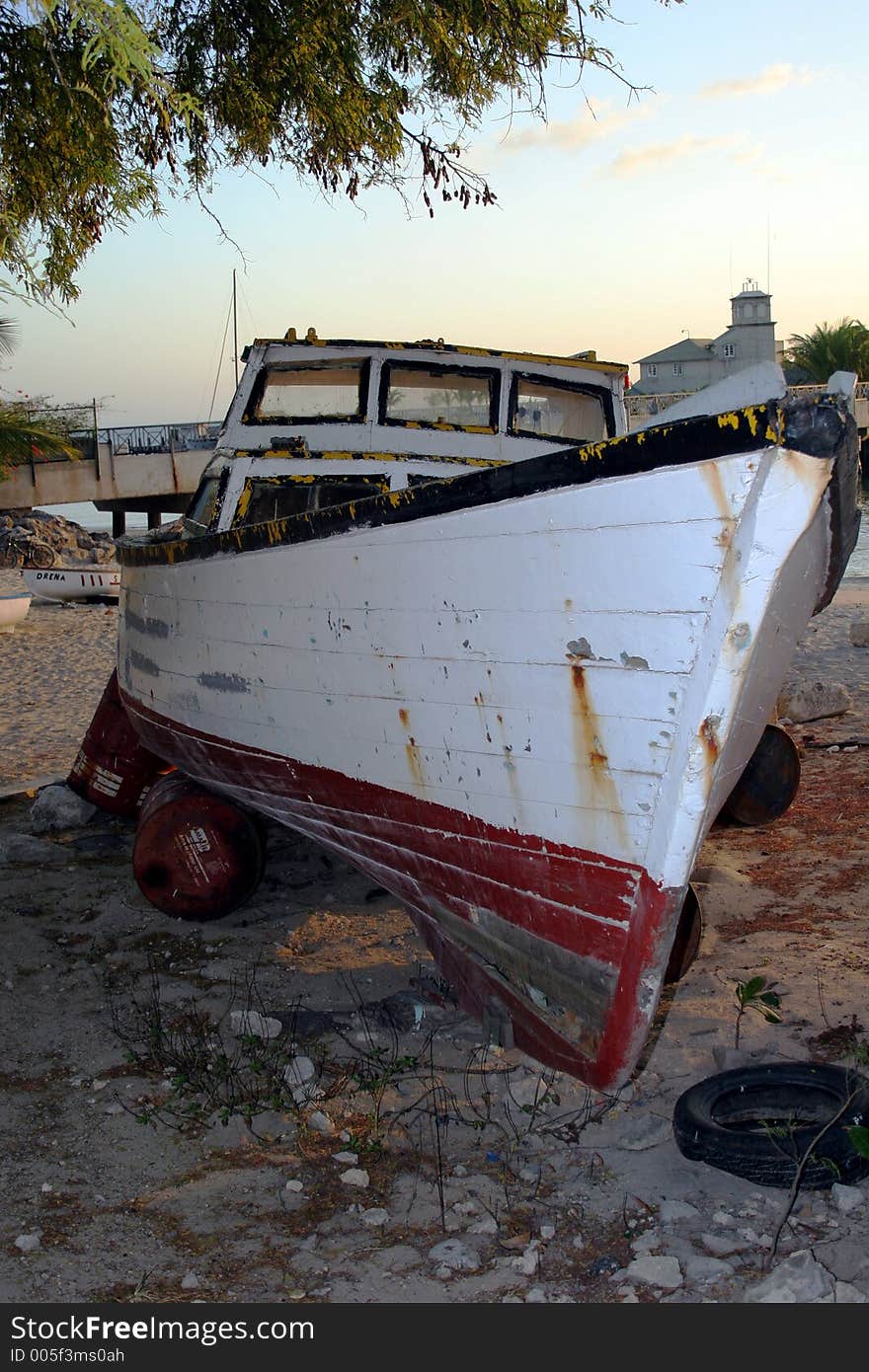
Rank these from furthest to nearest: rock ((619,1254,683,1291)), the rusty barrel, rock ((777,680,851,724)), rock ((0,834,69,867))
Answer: rock ((777,680,851,724)), the rusty barrel, rock ((0,834,69,867)), rock ((619,1254,683,1291))

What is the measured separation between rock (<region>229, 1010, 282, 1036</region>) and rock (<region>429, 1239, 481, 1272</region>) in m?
1.37

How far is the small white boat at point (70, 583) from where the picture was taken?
20.0 meters

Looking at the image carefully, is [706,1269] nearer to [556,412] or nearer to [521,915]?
[521,915]

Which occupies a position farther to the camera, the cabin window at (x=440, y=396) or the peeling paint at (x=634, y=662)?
the cabin window at (x=440, y=396)

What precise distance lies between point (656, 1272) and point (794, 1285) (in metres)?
0.33

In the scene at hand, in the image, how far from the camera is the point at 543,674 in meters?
3.57

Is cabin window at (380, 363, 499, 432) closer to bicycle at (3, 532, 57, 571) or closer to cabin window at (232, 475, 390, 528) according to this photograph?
cabin window at (232, 475, 390, 528)

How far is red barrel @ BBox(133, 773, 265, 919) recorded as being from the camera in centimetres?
546

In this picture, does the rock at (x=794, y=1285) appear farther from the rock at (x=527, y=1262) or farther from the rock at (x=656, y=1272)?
the rock at (x=527, y=1262)

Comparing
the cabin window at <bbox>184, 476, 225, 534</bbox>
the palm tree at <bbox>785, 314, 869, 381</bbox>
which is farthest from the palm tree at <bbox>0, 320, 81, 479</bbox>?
the palm tree at <bbox>785, 314, 869, 381</bbox>

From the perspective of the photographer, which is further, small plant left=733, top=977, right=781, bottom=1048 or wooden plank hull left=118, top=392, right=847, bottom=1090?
small plant left=733, top=977, right=781, bottom=1048

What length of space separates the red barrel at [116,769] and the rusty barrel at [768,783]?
348cm

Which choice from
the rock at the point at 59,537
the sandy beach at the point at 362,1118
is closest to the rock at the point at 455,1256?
the sandy beach at the point at 362,1118
